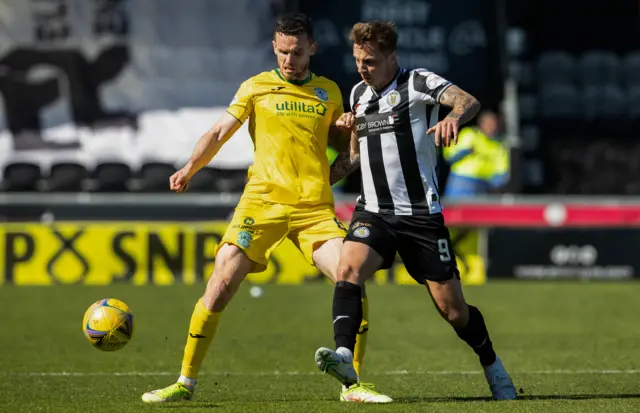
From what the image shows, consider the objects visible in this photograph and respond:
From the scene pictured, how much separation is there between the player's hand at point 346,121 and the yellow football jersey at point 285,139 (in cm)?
21

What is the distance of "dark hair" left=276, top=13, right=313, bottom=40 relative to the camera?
26.0 feet

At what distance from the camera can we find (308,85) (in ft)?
26.9

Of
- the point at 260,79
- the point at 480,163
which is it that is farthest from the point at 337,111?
the point at 480,163

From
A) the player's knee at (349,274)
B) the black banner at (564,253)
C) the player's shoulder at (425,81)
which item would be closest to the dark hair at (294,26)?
the player's shoulder at (425,81)

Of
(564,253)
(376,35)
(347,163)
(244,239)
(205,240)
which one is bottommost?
(564,253)

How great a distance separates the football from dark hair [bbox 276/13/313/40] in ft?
6.21

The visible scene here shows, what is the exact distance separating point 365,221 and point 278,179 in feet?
2.04

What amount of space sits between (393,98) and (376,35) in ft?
1.25

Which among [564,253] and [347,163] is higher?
[347,163]

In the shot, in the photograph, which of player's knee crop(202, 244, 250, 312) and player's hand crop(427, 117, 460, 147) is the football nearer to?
player's knee crop(202, 244, 250, 312)

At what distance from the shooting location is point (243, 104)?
8078 millimetres

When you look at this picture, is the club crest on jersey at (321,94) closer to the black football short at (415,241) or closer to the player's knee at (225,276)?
the black football short at (415,241)

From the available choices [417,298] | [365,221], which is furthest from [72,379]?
[417,298]

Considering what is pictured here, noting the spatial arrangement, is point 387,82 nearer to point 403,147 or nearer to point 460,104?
point 403,147
